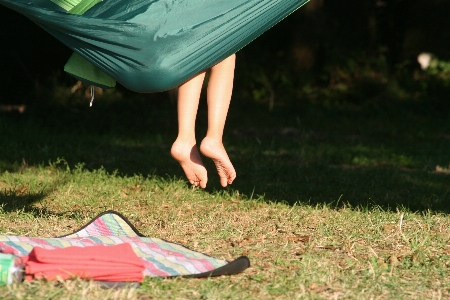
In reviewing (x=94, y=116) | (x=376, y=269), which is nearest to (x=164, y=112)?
(x=94, y=116)

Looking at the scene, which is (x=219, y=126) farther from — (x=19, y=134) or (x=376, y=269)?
(x=19, y=134)

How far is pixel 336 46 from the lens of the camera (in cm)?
1118

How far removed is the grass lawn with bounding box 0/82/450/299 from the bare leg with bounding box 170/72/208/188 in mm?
293

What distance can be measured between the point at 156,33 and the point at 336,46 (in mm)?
8108

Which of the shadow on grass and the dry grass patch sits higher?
the dry grass patch

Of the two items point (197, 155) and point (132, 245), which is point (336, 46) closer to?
point (197, 155)

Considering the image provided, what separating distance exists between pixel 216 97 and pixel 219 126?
14 centimetres

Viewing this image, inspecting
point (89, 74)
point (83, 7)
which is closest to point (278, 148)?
point (89, 74)

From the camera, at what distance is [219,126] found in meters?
3.80

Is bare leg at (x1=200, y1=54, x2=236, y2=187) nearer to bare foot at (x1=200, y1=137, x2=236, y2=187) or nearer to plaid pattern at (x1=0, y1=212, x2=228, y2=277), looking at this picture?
bare foot at (x1=200, y1=137, x2=236, y2=187)

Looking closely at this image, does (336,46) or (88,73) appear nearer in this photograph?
(88,73)

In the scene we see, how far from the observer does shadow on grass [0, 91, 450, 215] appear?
5320mm

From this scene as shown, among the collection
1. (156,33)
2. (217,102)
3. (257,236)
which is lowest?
(257,236)

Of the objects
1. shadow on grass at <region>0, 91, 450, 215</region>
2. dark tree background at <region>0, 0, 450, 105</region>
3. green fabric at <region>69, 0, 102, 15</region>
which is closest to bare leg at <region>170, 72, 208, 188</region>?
green fabric at <region>69, 0, 102, 15</region>
